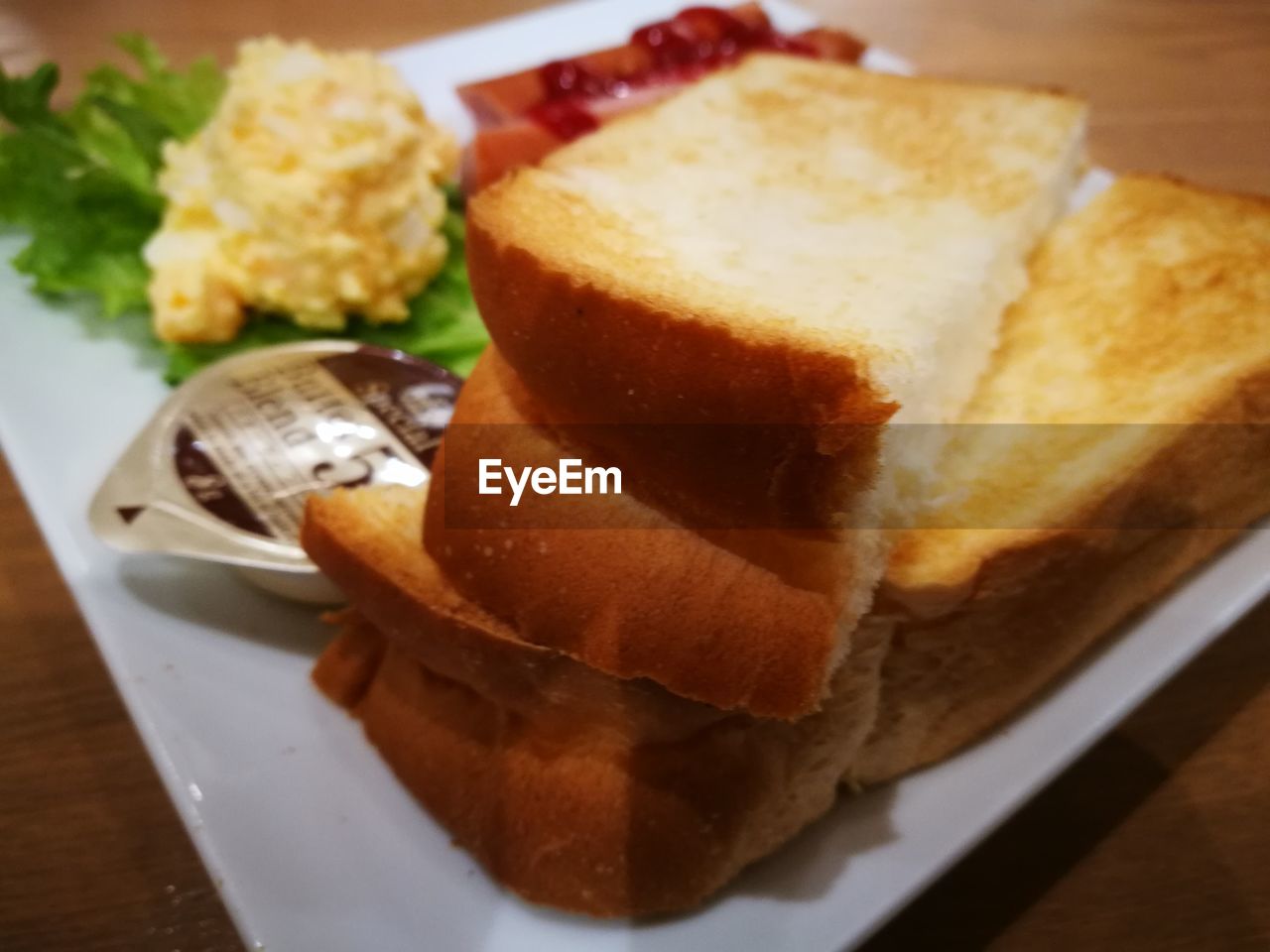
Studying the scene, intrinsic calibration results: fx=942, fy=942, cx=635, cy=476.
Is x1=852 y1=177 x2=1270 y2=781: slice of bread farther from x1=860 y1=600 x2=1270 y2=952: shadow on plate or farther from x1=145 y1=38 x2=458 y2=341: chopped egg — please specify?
x1=145 y1=38 x2=458 y2=341: chopped egg

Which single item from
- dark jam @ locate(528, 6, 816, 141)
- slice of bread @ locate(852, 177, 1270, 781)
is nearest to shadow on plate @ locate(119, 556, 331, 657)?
slice of bread @ locate(852, 177, 1270, 781)

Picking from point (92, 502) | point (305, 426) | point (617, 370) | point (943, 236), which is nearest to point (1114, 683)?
point (943, 236)

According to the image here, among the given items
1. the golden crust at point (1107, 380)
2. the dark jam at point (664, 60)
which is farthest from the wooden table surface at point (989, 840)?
the dark jam at point (664, 60)

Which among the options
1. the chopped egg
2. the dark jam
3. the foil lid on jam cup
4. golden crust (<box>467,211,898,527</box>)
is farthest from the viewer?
the dark jam

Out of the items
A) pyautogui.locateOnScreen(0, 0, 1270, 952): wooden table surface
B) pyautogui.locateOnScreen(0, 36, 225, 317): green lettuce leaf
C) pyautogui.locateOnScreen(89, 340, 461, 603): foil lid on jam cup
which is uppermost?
pyautogui.locateOnScreen(0, 36, 225, 317): green lettuce leaf

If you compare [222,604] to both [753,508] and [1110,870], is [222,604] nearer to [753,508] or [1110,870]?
[753,508]

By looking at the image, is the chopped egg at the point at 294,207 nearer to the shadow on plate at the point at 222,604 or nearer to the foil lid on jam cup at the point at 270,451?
the foil lid on jam cup at the point at 270,451

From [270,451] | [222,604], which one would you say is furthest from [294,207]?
[222,604]

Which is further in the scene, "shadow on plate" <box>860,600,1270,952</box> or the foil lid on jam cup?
the foil lid on jam cup
